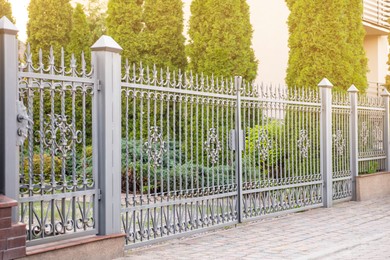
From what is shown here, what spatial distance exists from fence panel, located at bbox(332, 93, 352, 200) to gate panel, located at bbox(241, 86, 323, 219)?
0.63 meters

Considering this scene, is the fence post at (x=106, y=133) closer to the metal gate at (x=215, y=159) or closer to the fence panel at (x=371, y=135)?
the metal gate at (x=215, y=159)

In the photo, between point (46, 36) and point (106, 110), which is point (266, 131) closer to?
point (106, 110)

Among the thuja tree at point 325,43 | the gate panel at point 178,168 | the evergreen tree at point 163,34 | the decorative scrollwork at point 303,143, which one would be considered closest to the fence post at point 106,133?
the gate panel at point 178,168

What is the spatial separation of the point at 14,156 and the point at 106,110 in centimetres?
142

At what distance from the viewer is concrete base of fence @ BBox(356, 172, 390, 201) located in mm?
14136

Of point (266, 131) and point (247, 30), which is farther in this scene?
point (247, 30)

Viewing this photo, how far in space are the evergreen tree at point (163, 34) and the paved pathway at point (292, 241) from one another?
24.9 ft

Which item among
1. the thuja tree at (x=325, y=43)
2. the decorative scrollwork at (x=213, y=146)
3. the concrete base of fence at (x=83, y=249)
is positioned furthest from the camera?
the thuja tree at (x=325, y=43)

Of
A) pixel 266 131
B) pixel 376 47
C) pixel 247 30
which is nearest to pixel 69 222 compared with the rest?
pixel 266 131

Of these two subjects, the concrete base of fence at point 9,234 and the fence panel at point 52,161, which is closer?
the concrete base of fence at point 9,234

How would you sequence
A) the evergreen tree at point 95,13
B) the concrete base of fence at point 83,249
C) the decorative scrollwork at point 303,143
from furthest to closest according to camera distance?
the evergreen tree at point 95,13 < the decorative scrollwork at point 303,143 < the concrete base of fence at point 83,249

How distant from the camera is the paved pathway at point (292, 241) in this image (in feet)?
25.5

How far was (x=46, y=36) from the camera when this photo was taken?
62.2 feet

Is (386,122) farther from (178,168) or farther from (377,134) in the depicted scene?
(178,168)
